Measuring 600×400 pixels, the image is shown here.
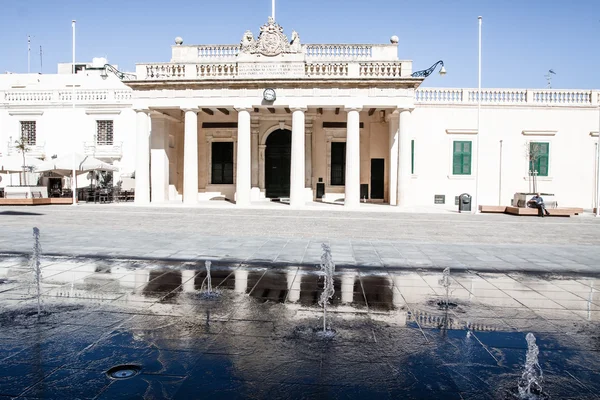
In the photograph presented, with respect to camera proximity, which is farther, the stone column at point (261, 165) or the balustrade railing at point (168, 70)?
the stone column at point (261, 165)

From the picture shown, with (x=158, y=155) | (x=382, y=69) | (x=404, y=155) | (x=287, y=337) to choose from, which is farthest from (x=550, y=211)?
(x=158, y=155)

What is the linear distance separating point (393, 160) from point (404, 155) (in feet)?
7.24

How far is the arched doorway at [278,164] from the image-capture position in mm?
28688

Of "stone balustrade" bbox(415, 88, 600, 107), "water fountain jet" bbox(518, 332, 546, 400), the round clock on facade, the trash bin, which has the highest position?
"stone balustrade" bbox(415, 88, 600, 107)

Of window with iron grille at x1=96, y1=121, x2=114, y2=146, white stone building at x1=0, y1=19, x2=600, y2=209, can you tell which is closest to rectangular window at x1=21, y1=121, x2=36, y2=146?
white stone building at x1=0, y1=19, x2=600, y2=209

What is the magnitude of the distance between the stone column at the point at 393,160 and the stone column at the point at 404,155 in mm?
1266

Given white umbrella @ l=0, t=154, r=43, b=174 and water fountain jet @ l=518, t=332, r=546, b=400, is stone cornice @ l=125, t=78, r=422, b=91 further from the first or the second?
water fountain jet @ l=518, t=332, r=546, b=400

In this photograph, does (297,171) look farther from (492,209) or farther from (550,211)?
(550,211)

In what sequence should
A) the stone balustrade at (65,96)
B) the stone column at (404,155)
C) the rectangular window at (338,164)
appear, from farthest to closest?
the stone balustrade at (65,96) < the rectangular window at (338,164) < the stone column at (404,155)

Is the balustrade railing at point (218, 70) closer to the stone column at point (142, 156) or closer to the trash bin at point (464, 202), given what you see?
the stone column at point (142, 156)

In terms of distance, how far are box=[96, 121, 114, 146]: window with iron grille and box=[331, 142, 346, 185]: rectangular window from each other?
15.2 meters

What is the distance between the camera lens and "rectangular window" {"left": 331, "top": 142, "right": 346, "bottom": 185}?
1115 inches

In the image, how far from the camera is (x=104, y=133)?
30.6 meters

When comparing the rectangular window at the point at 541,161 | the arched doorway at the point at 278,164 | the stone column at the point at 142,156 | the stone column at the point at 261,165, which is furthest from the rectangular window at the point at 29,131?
the rectangular window at the point at 541,161
